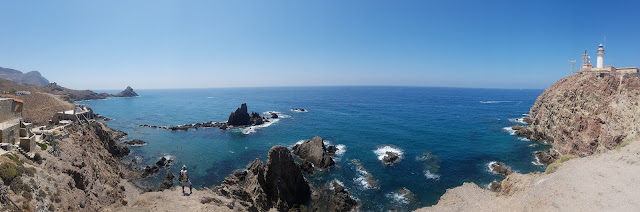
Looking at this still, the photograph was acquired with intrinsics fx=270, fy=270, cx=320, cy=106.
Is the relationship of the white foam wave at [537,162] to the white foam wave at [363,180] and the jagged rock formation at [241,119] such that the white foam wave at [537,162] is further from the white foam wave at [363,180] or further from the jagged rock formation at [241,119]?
the jagged rock formation at [241,119]

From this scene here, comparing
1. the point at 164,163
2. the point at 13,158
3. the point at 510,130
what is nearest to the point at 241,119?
the point at 164,163

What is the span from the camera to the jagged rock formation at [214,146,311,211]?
28067 mm

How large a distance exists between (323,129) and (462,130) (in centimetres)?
3639

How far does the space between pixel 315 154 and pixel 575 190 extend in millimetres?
32684

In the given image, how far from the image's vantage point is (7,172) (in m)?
16.8

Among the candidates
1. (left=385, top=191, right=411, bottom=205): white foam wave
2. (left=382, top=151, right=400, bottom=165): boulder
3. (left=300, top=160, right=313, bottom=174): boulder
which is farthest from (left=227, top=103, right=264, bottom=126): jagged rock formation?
(left=385, top=191, right=411, bottom=205): white foam wave

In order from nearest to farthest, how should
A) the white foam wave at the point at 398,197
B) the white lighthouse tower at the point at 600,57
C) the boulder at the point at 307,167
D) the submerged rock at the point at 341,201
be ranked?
the submerged rock at the point at 341,201, the white foam wave at the point at 398,197, the boulder at the point at 307,167, the white lighthouse tower at the point at 600,57

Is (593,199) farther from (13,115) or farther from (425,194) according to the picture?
(13,115)

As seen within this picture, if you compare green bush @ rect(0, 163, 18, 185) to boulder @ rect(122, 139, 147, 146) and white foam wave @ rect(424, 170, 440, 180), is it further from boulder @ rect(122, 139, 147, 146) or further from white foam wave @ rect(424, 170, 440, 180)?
boulder @ rect(122, 139, 147, 146)

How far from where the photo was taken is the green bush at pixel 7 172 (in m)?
16.4

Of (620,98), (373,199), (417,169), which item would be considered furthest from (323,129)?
(620,98)

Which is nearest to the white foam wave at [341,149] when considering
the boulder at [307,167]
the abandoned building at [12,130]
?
the boulder at [307,167]

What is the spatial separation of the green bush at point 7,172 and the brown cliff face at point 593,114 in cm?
6004

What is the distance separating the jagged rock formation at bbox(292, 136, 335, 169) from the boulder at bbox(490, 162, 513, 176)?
25.2 metres
